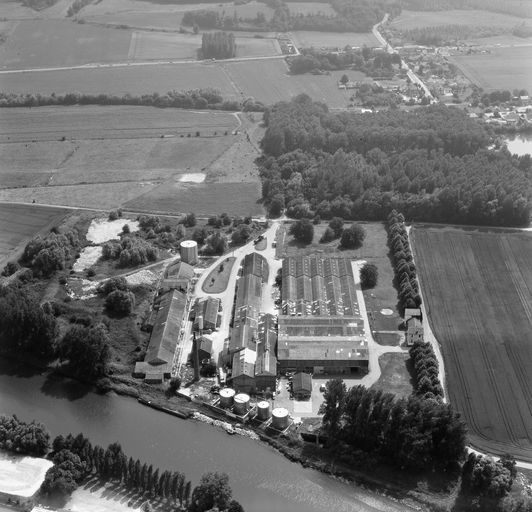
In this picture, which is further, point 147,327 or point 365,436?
point 147,327

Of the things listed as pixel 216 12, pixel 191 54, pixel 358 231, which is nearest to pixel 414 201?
pixel 358 231

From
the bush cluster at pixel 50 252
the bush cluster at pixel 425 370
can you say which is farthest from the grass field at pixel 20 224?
the bush cluster at pixel 425 370

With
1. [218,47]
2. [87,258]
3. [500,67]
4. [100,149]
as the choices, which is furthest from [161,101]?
[500,67]

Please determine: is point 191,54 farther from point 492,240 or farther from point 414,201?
point 492,240

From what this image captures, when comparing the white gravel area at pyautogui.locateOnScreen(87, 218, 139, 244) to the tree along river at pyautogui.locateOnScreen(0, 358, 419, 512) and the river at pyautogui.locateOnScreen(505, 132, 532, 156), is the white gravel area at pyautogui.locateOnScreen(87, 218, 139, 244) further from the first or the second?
the river at pyautogui.locateOnScreen(505, 132, 532, 156)

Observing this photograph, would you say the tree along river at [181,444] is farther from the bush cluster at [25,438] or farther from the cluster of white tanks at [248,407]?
the bush cluster at [25,438]

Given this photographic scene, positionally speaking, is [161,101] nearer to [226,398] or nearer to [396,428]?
[226,398]
